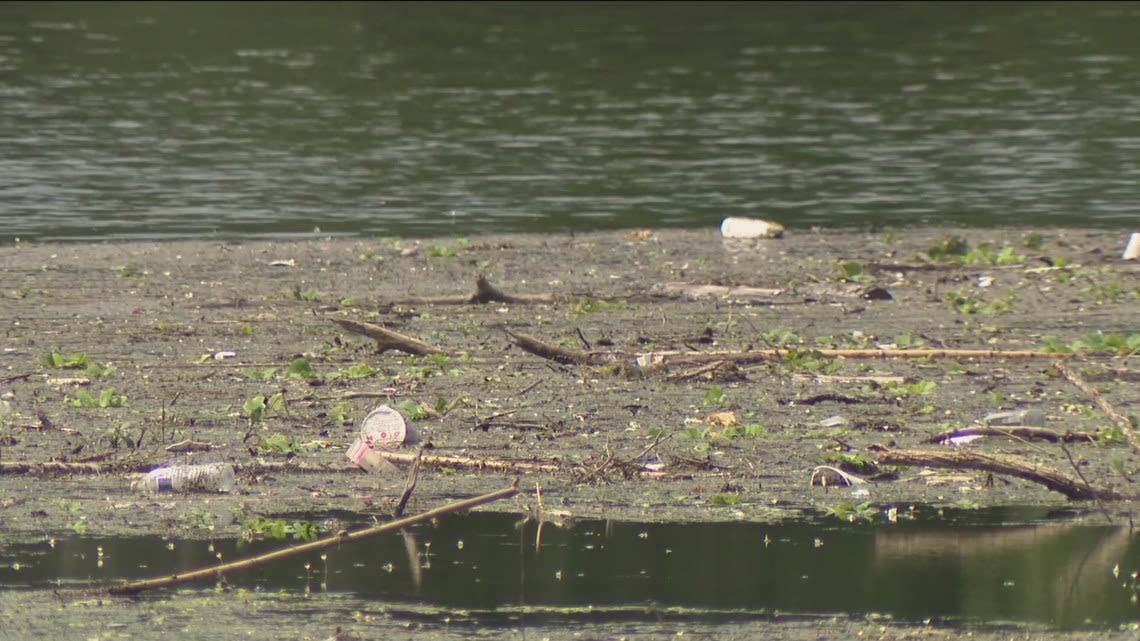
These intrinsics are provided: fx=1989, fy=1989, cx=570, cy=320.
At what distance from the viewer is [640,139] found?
25000mm

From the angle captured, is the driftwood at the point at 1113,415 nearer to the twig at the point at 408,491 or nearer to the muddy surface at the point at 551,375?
the muddy surface at the point at 551,375

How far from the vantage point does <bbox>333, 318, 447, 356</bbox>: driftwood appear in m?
11.0

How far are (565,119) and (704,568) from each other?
788 inches

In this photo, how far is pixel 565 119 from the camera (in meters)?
27.1

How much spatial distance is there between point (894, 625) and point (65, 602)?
2923 millimetres

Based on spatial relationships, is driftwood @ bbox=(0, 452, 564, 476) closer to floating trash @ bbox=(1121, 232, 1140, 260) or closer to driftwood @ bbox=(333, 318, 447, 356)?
driftwood @ bbox=(333, 318, 447, 356)

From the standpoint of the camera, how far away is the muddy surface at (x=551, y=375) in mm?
8414

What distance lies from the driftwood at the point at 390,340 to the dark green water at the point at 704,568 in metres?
3.04

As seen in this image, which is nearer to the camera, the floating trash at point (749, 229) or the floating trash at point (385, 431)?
the floating trash at point (385, 431)

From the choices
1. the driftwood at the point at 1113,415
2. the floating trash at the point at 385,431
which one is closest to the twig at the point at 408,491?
the floating trash at the point at 385,431

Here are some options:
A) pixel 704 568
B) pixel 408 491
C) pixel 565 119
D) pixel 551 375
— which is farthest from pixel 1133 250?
pixel 565 119

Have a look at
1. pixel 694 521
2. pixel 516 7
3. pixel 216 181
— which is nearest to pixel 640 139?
pixel 216 181

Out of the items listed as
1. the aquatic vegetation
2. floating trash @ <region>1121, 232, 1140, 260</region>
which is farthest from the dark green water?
floating trash @ <region>1121, 232, 1140, 260</region>

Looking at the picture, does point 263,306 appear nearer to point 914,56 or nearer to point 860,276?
point 860,276
